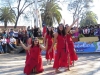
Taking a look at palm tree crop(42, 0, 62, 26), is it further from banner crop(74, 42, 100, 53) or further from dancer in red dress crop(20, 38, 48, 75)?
dancer in red dress crop(20, 38, 48, 75)

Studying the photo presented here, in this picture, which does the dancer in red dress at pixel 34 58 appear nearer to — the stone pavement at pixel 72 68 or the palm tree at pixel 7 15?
the stone pavement at pixel 72 68

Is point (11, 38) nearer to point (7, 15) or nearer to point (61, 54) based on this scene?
point (61, 54)

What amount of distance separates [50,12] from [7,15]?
9190 millimetres

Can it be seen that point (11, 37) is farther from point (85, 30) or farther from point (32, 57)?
point (32, 57)

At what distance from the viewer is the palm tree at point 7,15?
140 feet

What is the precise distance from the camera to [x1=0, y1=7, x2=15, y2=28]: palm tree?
4259 cm

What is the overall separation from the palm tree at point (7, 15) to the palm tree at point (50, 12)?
653cm

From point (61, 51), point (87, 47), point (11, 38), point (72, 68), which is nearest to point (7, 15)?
point (11, 38)

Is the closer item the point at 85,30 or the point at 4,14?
the point at 85,30

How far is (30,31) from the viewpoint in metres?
18.1

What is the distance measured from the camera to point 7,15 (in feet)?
145

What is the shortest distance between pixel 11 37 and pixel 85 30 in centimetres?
712

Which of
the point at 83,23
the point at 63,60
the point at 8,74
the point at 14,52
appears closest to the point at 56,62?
the point at 63,60

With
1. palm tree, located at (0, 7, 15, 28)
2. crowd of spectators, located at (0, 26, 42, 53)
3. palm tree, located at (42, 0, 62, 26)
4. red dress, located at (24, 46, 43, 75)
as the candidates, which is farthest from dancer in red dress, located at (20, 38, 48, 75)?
palm tree, located at (0, 7, 15, 28)
